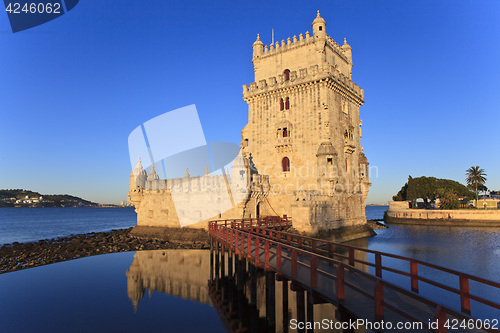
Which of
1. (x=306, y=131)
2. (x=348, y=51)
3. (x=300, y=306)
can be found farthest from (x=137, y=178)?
(x=300, y=306)

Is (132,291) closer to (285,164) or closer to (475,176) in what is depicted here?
(285,164)

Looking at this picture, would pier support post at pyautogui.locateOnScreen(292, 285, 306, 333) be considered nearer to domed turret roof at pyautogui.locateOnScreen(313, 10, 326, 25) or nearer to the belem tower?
the belem tower

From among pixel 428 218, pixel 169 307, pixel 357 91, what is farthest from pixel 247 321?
pixel 428 218

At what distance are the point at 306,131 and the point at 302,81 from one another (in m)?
5.18

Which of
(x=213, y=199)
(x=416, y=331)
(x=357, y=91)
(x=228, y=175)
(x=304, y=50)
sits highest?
(x=304, y=50)

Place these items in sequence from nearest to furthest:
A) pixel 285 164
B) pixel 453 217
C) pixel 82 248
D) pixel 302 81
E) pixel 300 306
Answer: pixel 300 306 → pixel 82 248 → pixel 302 81 → pixel 285 164 → pixel 453 217

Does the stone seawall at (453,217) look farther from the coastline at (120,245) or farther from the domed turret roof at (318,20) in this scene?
the domed turret roof at (318,20)

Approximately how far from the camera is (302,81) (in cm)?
3108

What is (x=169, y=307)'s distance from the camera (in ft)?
50.6

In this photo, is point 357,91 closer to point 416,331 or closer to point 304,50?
point 304,50

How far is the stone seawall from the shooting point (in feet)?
174

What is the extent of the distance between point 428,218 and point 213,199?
1881 inches

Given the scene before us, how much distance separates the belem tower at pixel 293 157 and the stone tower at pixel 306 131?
0.32ft

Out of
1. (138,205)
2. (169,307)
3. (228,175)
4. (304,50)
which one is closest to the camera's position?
(169,307)
